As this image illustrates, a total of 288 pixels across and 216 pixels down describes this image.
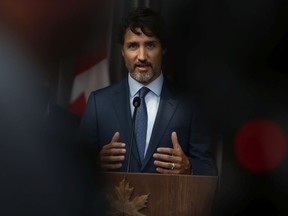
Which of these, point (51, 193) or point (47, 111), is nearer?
point (51, 193)

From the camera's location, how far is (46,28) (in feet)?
7.73

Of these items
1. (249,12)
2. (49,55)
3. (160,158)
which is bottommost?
(160,158)

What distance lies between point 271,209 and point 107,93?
714 millimetres

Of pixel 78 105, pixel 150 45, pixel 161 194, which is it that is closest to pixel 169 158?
pixel 161 194

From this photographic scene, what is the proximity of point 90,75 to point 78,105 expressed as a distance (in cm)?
14

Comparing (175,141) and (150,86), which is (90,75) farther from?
(175,141)

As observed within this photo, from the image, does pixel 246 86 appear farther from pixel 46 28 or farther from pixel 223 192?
pixel 46 28

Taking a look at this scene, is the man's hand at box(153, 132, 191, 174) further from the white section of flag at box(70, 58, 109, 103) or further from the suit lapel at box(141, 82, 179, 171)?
the white section of flag at box(70, 58, 109, 103)

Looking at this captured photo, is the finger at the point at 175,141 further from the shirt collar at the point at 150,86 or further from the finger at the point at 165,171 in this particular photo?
the shirt collar at the point at 150,86

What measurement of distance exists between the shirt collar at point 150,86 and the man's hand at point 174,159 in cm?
20

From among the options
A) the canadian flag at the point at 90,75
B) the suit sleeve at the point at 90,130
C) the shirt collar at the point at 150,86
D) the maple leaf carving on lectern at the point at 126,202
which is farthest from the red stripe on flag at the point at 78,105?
the maple leaf carving on lectern at the point at 126,202

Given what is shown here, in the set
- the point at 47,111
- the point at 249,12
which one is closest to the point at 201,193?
the point at 47,111

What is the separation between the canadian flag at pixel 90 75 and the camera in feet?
7.70

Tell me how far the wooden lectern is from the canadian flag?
53cm
